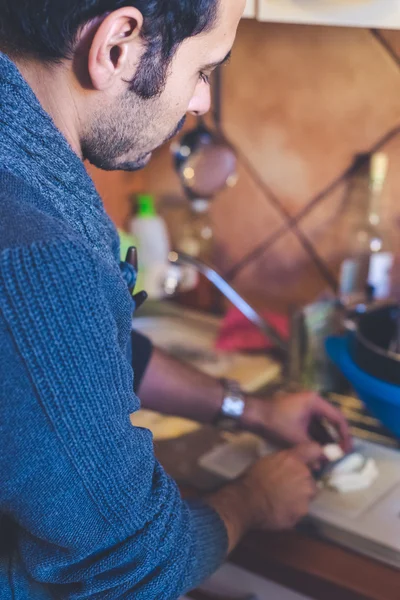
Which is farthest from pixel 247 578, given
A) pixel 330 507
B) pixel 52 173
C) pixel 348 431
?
pixel 52 173

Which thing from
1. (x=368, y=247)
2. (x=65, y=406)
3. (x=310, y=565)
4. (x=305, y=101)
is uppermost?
(x=305, y=101)

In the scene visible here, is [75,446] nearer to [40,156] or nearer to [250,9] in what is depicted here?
[40,156]

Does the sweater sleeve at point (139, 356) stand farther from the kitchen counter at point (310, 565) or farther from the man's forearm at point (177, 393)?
the kitchen counter at point (310, 565)

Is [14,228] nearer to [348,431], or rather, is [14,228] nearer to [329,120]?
[348,431]

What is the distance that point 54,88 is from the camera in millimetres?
689

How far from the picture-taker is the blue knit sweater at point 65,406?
56 cm

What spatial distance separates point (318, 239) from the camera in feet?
4.65

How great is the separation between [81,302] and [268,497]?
44cm

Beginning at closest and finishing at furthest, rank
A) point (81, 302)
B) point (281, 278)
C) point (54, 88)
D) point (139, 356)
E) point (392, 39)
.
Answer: point (81, 302)
point (54, 88)
point (139, 356)
point (392, 39)
point (281, 278)

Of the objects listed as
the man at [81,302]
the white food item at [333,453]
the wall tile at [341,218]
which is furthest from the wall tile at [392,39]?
the white food item at [333,453]

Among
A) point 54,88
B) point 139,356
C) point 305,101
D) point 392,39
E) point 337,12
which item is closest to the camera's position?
point 54,88

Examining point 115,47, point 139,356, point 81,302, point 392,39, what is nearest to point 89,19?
point 115,47

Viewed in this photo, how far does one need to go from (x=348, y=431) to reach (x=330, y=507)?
160 millimetres

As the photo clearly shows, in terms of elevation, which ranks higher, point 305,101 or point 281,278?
point 305,101
